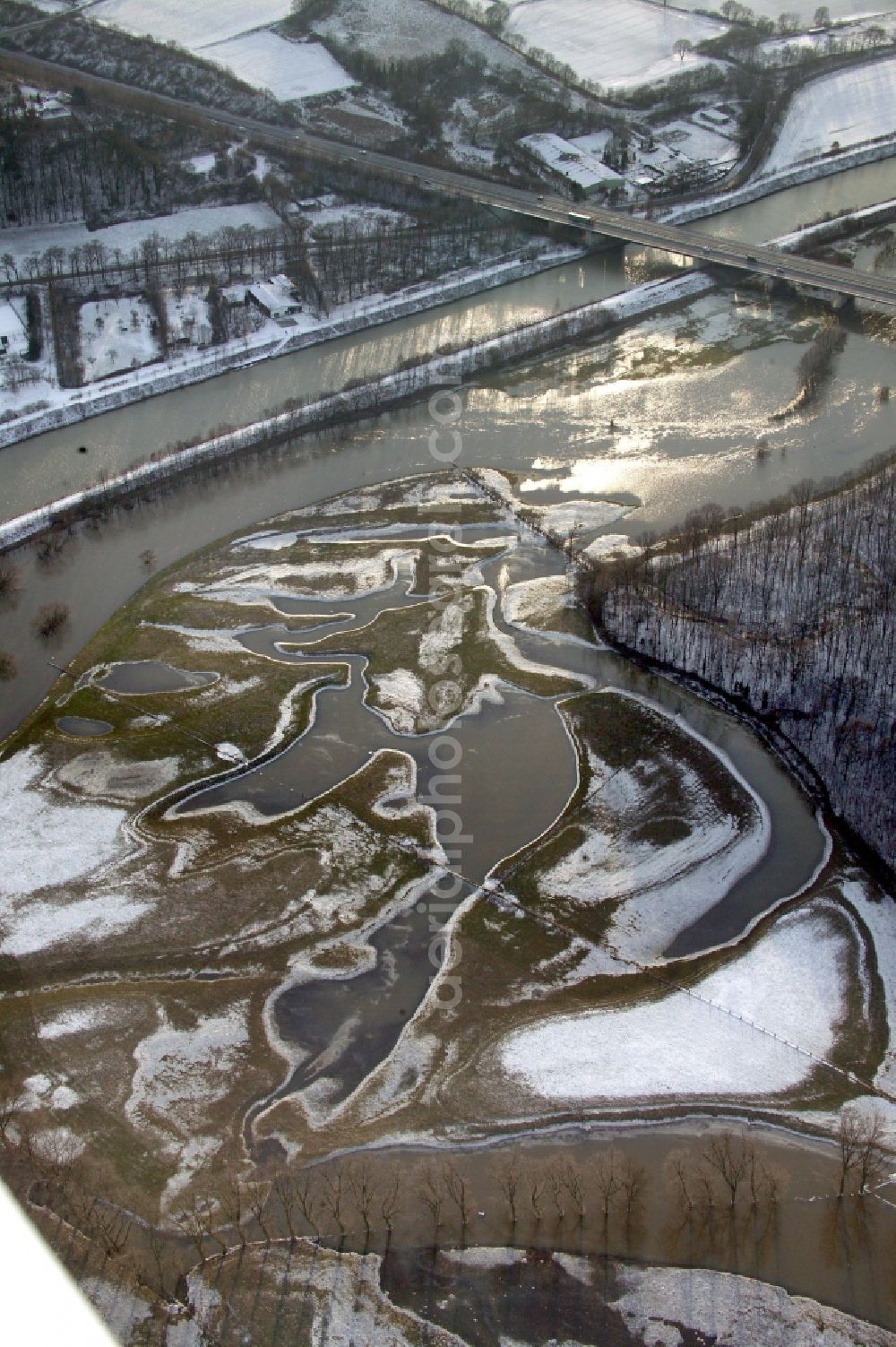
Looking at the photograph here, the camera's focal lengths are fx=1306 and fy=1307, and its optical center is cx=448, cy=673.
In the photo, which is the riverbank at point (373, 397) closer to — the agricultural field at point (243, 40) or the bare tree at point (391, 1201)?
the bare tree at point (391, 1201)

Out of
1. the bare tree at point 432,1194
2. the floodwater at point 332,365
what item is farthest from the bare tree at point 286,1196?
the floodwater at point 332,365

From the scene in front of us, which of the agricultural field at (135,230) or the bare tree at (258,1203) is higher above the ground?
the agricultural field at (135,230)

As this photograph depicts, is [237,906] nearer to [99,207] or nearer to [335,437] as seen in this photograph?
[335,437]

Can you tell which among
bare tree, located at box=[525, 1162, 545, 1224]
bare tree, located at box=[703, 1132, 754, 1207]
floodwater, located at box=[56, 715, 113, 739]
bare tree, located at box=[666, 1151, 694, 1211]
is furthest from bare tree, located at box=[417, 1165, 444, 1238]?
floodwater, located at box=[56, 715, 113, 739]

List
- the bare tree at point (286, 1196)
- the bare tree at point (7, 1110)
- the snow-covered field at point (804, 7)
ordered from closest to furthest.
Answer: the bare tree at point (286, 1196) < the bare tree at point (7, 1110) < the snow-covered field at point (804, 7)

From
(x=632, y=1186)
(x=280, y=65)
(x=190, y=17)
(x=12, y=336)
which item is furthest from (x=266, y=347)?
(x=190, y=17)

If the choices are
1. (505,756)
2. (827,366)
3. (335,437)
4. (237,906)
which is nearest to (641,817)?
(505,756)

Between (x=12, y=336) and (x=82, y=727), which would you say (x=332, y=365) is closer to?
(x=12, y=336)
